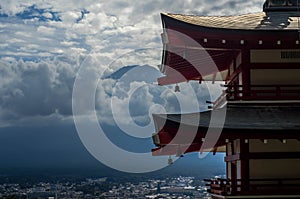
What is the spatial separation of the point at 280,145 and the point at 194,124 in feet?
11.4

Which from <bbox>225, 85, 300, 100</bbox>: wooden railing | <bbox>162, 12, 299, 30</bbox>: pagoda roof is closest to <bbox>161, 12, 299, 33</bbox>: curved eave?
<bbox>162, 12, 299, 30</bbox>: pagoda roof

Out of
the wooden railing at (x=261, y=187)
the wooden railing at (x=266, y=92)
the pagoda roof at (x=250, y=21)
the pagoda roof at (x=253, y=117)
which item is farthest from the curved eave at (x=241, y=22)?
the wooden railing at (x=261, y=187)

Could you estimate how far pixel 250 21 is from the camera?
1784cm

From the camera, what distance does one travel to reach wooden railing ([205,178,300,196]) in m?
15.4

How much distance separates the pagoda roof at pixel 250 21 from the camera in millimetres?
16641

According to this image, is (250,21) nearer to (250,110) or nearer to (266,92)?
(266,92)

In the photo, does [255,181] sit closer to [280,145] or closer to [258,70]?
[280,145]

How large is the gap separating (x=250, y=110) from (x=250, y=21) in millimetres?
3410

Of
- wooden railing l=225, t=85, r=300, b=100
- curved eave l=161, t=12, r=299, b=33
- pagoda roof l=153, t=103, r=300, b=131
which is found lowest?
pagoda roof l=153, t=103, r=300, b=131

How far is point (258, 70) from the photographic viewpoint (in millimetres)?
16969

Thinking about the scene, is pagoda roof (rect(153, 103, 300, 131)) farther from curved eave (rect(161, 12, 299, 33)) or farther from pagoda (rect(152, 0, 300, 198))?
curved eave (rect(161, 12, 299, 33))

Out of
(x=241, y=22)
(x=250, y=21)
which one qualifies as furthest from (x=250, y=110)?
(x=250, y=21)

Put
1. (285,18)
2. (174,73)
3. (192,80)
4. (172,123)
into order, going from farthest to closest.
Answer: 1. (192,80)
2. (174,73)
3. (285,18)
4. (172,123)

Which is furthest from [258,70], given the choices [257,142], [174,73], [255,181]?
[174,73]
